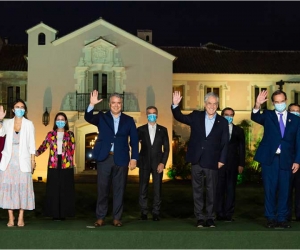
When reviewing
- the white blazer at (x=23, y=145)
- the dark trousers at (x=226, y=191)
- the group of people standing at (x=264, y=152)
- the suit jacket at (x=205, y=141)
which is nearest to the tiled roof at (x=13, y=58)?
the dark trousers at (x=226, y=191)

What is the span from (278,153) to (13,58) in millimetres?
24572

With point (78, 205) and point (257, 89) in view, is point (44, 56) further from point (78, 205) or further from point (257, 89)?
point (78, 205)

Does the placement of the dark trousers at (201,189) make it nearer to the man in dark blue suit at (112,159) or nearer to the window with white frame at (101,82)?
the man in dark blue suit at (112,159)

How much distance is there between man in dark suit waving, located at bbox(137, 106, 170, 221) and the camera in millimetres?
11148

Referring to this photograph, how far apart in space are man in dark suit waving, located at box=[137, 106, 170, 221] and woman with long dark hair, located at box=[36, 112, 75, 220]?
1256mm

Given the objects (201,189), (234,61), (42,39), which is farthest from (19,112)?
(234,61)

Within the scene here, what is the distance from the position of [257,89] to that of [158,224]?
75.1 feet

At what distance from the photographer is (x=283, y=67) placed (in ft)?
107

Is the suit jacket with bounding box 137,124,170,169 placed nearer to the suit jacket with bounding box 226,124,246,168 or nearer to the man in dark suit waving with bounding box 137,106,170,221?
the man in dark suit waving with bounding box 137,106,170,221

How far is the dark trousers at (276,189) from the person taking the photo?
→ 9.44 m

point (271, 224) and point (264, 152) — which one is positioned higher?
point (264, 152)

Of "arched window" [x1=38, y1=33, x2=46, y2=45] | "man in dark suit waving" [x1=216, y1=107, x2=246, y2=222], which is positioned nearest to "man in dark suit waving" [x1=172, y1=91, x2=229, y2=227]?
"man in dark suit waving" [x1=216, y1=107, x2=246, y2=222]

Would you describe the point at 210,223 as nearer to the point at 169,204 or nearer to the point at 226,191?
the point at 226,191

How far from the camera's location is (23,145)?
9.63 meters
